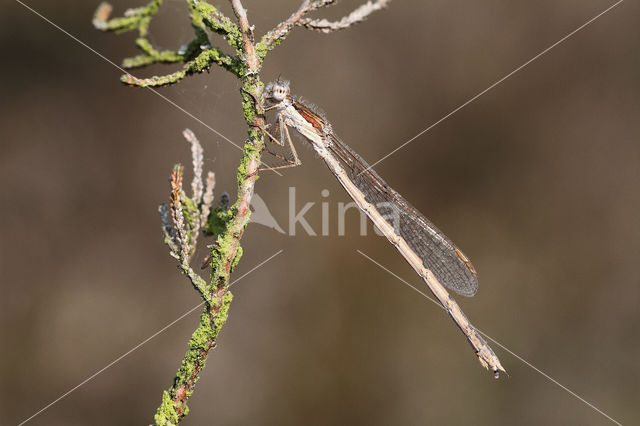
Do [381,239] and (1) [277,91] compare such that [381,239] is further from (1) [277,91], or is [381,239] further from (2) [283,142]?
(1) [277,91]

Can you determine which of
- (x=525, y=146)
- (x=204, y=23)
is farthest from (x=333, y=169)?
(x=525, y=146)

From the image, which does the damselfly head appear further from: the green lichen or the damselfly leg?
the green lichen

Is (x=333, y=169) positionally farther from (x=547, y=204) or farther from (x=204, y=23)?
(x=547, y=204)

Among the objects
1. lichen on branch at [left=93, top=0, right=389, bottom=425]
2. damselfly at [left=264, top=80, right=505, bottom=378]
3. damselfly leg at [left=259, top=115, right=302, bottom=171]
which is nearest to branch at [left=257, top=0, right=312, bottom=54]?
lichen on branch at [left=93, top=0, right=389, bottom=425]

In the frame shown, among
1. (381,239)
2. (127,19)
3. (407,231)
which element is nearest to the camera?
(127,19)

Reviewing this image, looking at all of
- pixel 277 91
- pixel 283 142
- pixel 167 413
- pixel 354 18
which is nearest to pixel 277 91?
pixel 277 91
